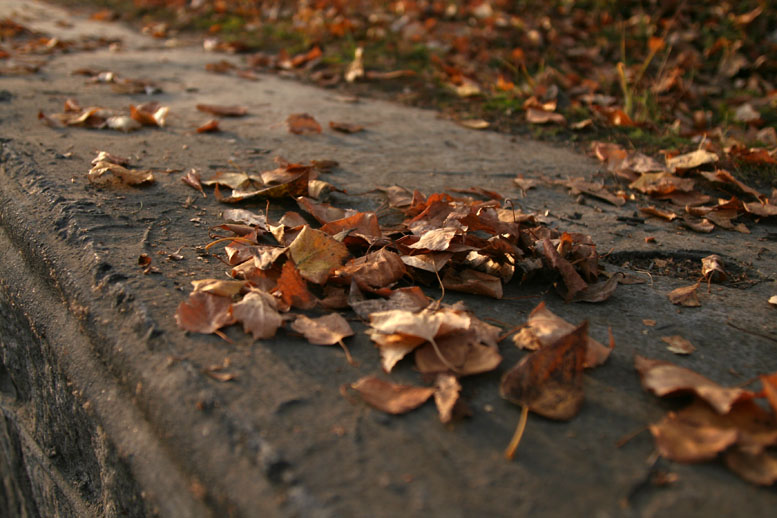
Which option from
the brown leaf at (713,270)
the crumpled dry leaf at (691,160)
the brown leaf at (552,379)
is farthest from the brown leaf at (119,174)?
the crumpled dry leaf at (691,160)

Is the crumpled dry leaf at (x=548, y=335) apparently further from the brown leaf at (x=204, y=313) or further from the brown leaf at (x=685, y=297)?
the brown leaf at (x=204, y=313)

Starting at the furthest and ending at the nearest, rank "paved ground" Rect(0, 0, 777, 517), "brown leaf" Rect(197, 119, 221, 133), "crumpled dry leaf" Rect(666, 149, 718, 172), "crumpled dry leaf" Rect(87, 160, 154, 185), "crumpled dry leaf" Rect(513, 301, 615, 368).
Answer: "brown leaf" Rect(197, 119, 221, 133) → "crumpled dry leaf" Rect(666, 149, 718, 172) → "crumpled dry leaf" Rect(87, 160, 154, 185) → "crumpled dry leaf" Rect(513, 301, 615, 368) → "paved ground" Rect(0, 0, 777, 517)

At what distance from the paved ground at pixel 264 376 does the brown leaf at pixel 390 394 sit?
0.02 meters

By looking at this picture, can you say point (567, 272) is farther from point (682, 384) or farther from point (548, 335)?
point (682, 384)

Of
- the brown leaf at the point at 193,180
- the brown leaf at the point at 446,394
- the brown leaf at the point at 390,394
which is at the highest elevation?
the brown leaf at the point at 446,394

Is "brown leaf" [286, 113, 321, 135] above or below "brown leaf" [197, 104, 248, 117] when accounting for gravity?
above

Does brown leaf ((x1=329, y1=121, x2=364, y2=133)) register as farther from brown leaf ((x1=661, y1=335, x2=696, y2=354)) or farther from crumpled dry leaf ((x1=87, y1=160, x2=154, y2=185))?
brown leaf ((x1=661, y1=335, x2=696, y2=354))

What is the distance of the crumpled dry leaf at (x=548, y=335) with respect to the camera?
43.3 inches

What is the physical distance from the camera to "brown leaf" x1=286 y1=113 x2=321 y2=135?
2.53m

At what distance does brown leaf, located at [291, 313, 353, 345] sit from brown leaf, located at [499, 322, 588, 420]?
31 cm

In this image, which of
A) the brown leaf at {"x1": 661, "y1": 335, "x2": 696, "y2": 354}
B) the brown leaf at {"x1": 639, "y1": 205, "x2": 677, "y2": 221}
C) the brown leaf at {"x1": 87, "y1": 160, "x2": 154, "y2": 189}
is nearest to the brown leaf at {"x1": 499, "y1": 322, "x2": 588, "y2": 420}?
the brown leaf at {"x1": 661, "y1": 335, "x2": 696, "y2": 354}

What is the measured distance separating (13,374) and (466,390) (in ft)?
4.47

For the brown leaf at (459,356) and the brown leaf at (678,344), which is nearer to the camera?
the brown leaf at (459,356)

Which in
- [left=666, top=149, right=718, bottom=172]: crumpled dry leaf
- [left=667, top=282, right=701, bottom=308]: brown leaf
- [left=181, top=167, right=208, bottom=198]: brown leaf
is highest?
[left=667, top=282, right=701, bottom=308]: brown leaf
